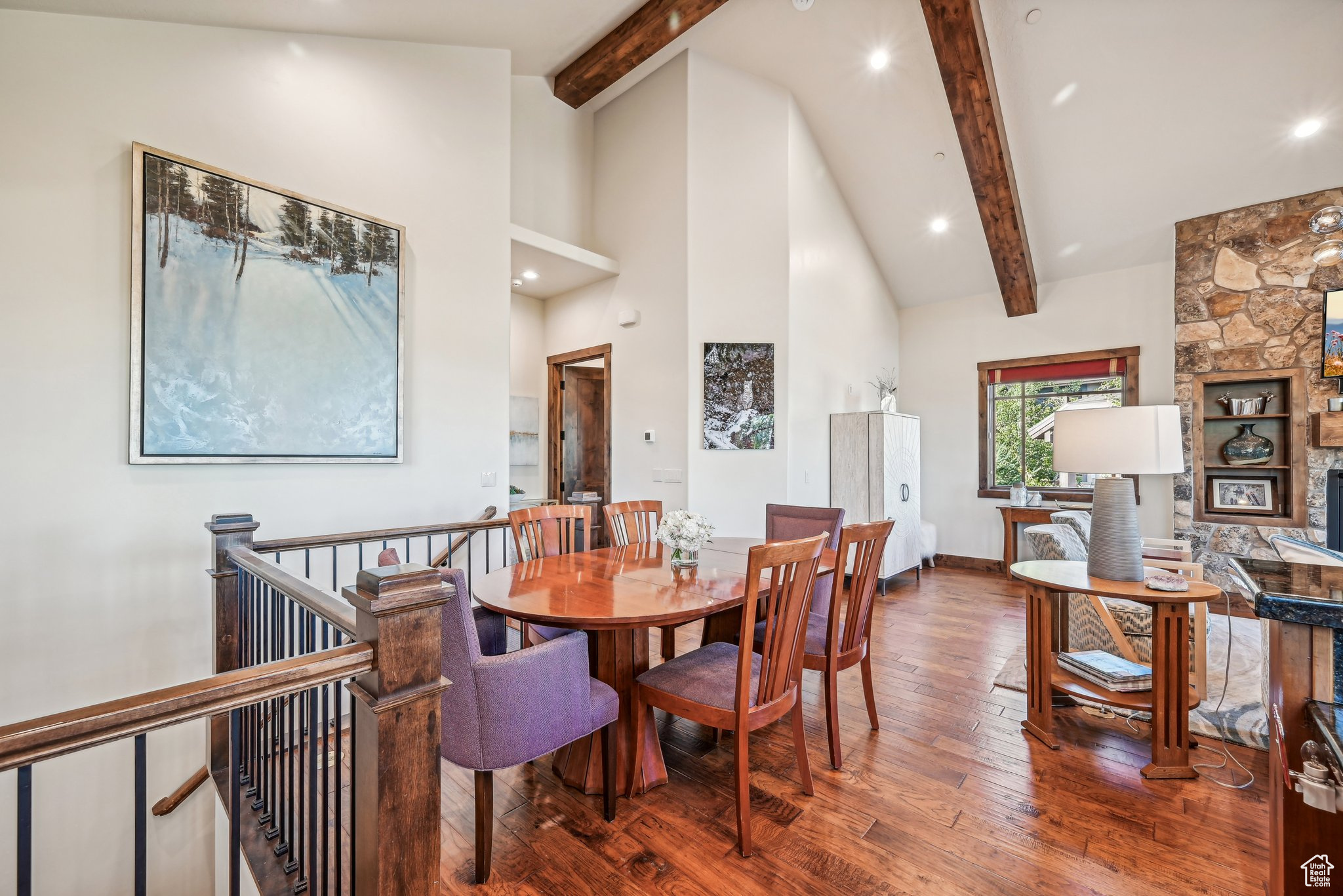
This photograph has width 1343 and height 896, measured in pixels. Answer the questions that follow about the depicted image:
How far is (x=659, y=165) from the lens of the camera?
4812 millimetres

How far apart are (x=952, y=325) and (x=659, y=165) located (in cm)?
382

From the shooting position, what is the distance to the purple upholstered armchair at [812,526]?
2916 mm

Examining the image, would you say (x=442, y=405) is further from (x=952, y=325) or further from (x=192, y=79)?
(x=952, y=325)

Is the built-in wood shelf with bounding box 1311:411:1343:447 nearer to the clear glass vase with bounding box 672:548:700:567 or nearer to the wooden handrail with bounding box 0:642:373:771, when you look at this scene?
the clear glass vase with bounding box 672:548:700:567

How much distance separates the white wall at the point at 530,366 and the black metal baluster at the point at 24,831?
15.8 feet

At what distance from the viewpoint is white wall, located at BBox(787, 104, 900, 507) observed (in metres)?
4.72

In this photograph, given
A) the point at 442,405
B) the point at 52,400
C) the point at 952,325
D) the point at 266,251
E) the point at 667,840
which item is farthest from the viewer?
the point at 952,325

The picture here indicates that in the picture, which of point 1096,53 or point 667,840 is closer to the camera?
point 667,840

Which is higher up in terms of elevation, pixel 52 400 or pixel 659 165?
pixel 659 165

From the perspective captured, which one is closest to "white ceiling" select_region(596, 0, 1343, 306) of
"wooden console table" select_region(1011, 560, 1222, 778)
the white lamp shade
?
the white lamp shade

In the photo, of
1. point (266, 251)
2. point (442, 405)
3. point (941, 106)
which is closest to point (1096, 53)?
point (941, 106)

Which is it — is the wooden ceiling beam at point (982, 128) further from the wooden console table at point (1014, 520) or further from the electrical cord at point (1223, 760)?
the electrical cord at point (1223, 760)

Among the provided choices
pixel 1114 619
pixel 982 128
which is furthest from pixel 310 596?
pixel 982 128

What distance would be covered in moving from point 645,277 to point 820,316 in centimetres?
160
